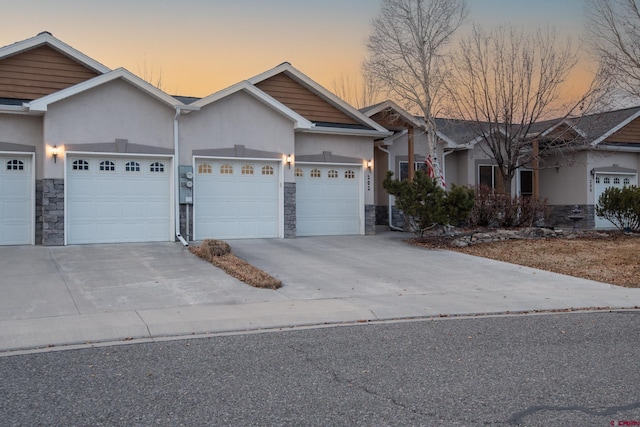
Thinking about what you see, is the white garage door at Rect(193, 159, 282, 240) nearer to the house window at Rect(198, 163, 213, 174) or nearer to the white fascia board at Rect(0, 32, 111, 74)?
the house window at Rect(198, 163, 213, 174)

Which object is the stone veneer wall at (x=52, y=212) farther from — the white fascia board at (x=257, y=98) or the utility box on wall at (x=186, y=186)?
the white fascia board at (x=257, y=98)

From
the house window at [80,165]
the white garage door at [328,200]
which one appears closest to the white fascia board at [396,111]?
the white garage door at [328,200]

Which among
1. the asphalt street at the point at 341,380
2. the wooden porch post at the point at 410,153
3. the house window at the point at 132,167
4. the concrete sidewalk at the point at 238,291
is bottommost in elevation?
the asphalt street at the point at 341,380

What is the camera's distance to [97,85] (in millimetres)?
15648

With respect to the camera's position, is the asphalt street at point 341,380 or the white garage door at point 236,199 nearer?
the asphalt street at point 341,380

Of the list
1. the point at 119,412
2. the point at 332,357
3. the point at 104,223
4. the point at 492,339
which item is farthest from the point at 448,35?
the point at 119,412

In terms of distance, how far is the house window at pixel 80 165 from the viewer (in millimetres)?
15664

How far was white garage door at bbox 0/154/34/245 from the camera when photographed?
15711 mm

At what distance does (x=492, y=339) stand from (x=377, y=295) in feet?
11.3

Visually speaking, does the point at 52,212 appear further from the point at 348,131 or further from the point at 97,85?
the point at 348,131

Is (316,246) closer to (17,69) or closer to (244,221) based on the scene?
(244,221)

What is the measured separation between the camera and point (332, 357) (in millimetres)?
6543

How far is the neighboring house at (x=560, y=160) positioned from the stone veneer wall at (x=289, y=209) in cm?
574

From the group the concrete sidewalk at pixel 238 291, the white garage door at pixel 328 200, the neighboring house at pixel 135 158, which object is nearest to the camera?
the concrete sidewalk at pixel 238 291
